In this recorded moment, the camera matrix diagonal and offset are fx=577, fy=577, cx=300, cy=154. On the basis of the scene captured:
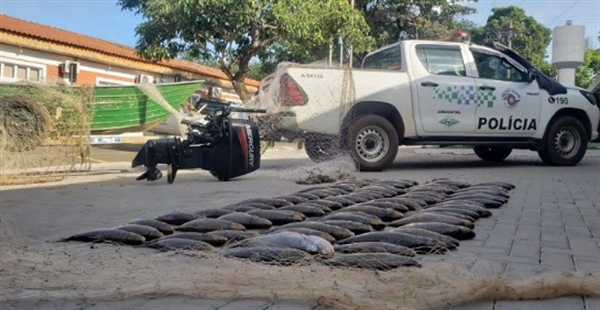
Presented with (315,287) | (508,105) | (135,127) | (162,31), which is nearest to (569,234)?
(315,287)

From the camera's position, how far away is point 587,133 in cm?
1067

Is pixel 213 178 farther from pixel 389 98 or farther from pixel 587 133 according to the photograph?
pixel 587 133

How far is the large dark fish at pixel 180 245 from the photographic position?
3545mm

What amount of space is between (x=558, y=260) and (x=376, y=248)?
1.19 m

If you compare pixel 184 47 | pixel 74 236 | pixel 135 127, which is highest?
pixel 184 47

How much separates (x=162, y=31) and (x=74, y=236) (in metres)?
13.8

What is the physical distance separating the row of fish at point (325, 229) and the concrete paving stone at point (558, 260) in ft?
1.80

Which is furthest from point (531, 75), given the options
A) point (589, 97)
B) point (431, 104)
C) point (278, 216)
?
point (278, 216)

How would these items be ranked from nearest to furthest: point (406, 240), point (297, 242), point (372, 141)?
point (297, 242)
point (406, 240)
point (372, 141)

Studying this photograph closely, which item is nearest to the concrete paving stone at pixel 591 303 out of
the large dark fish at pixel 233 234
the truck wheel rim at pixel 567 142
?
the large dark fish at pixel 233 234

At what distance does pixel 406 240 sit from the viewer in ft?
11.6

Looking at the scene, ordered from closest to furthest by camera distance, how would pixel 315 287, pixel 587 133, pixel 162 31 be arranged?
pixel 315 287, pixel 587 133, pixel 162 31

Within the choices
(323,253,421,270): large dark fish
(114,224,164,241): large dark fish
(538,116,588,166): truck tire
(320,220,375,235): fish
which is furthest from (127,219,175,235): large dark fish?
(538,116,588,166): truck tire

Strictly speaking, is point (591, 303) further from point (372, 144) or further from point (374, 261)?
point (372, 144)
